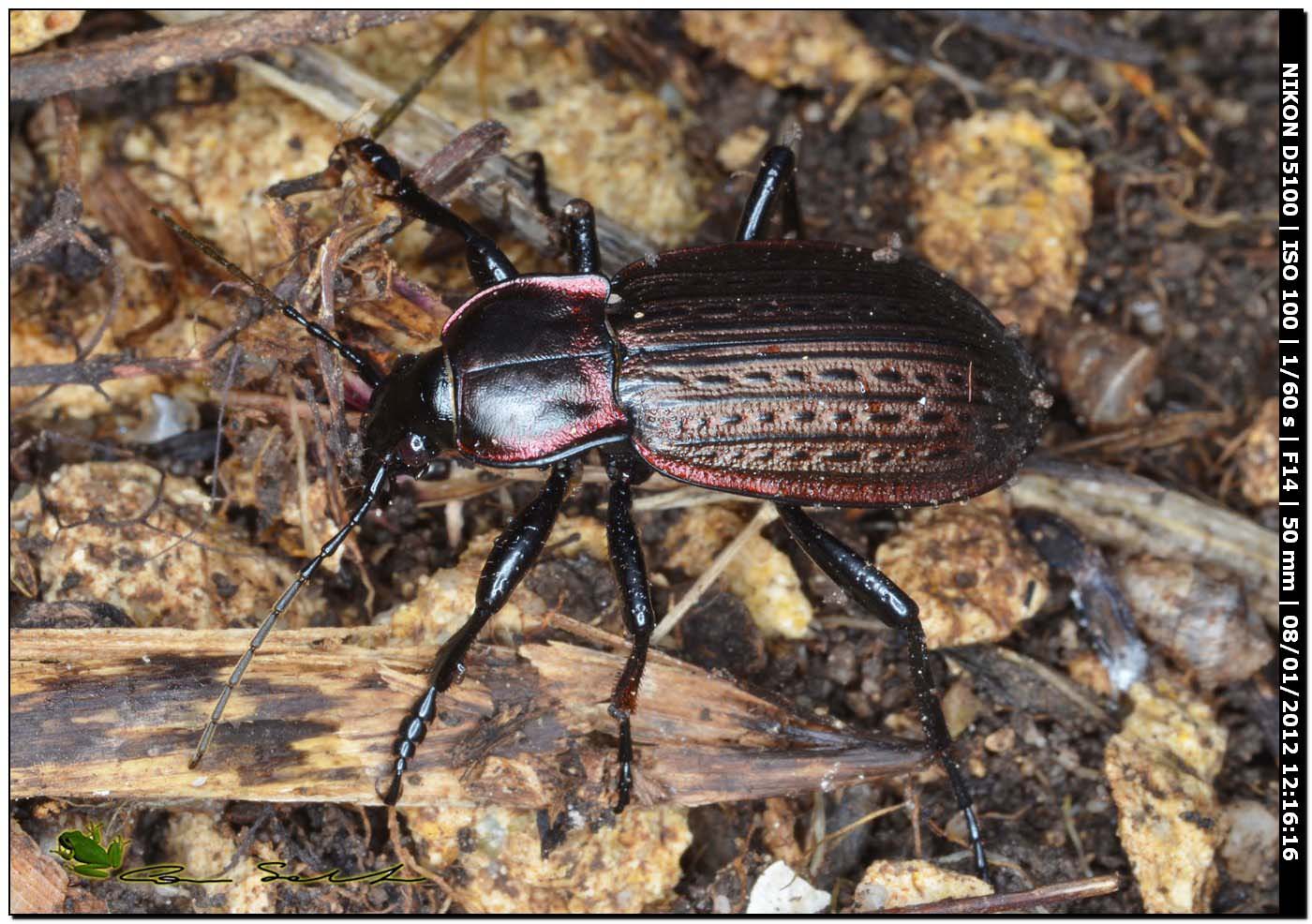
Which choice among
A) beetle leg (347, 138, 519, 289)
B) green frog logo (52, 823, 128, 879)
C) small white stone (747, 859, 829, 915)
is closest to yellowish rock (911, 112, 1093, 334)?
beetle leg (347, 138, 519, 289)

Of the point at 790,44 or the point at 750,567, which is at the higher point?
the point at 790,44

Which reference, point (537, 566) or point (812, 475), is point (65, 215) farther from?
point (812, 475)

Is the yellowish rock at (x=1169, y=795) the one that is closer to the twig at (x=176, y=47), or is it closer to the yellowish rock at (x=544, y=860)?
the yellowish rock at (x=544, y=860)

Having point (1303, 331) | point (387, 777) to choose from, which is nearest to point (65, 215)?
point (387, 777)

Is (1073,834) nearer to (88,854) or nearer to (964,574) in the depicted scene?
(964,574)

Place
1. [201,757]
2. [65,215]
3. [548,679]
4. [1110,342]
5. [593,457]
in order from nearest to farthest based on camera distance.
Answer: [201,757] → [548,679] → [65,215] → [593,457] → [1110,342]

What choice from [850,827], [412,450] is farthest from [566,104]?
[850,827]
